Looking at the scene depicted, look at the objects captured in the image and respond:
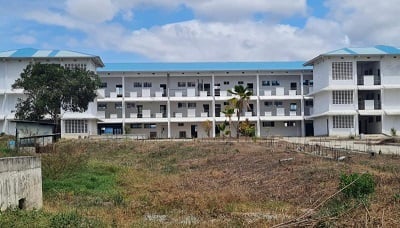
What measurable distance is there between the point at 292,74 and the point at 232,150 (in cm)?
3508

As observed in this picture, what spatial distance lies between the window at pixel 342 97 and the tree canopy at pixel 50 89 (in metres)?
27.3

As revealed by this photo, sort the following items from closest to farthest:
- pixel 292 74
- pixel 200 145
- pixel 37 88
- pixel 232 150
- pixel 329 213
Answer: pixel 329 213, pixel 232 150, pixel 200 145, pixel 37 88, pixel 292 74

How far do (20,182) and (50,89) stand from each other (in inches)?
1214

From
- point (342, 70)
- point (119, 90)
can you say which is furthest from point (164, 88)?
point (342, 70)

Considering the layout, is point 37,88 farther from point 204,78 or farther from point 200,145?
point 204,78

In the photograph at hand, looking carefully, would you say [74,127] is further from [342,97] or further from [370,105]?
[370,105]

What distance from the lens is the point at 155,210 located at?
1373 cm

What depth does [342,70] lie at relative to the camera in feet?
184

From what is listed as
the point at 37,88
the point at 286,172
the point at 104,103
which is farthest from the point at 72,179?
the point at 104,103

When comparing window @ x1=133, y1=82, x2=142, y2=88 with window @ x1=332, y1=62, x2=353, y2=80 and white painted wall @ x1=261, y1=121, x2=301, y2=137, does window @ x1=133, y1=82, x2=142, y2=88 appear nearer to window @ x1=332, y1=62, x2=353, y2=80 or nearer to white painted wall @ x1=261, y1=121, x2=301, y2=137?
white painted wall @ x1=261, y1=121, x2=301, y2=137

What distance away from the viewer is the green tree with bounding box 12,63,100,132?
4166 centimetres

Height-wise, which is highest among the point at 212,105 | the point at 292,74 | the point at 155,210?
the point at 292,74

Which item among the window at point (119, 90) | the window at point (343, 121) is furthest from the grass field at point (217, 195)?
the window at point (119, 90)

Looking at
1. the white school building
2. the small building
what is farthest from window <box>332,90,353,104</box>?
the small building
